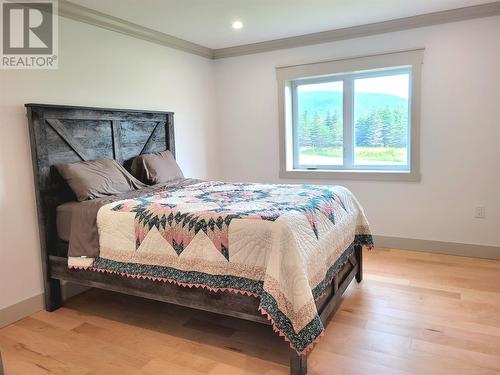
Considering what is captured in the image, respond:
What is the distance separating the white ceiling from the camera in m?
3.12

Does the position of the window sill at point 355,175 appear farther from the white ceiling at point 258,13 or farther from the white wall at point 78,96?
the white ceiling at point 258,13

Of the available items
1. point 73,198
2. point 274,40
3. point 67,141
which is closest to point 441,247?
point 274,40

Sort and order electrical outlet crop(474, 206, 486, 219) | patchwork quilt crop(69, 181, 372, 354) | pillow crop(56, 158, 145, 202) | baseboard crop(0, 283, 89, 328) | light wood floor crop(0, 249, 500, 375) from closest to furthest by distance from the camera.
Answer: patchwork quilt crop(69, 181, 372, 354) → light wood floor crop(0, 249, 500, 375) → baseboard crop(0, 283, 89, 328) → pillow crop(56, 158, 145, 202) → electrical outlet crop(474, 206, 486, 219)

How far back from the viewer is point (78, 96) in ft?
10.2

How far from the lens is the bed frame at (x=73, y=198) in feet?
7.18

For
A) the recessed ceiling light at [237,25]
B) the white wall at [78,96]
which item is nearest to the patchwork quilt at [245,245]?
the white wall at [78,96]

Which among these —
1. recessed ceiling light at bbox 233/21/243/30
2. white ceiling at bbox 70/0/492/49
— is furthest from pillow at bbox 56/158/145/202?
recessed ceiling light at bbox 233/21/243/30

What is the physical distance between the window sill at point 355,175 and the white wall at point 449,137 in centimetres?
6

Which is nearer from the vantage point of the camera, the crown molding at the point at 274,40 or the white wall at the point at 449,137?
the crown molding at the point at 274,40

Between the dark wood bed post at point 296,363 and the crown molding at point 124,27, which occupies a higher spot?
the crown molding at point 124,27

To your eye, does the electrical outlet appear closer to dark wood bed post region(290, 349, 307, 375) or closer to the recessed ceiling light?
dark wood bed post region(290, 349, 307, 375)

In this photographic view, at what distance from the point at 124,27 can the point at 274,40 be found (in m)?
1.64

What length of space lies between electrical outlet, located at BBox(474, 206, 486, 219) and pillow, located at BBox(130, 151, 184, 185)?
289 centimetres

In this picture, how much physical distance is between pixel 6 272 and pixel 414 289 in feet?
9.84
